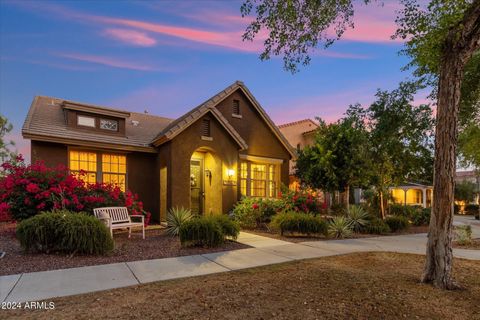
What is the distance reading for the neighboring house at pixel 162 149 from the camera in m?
11.2

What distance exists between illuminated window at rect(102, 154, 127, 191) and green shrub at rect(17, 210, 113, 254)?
549cm

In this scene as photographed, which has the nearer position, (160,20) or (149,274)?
(149,274)

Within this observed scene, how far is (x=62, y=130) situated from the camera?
1116 centimetres

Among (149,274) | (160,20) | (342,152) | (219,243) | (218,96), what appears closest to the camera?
(149,274)

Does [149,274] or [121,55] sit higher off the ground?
[121,55]

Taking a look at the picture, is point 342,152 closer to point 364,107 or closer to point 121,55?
point 364,107

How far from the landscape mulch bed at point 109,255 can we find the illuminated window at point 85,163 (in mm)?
3073

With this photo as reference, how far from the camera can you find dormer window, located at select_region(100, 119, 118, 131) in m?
12.5

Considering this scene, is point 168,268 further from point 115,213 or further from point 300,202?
point 300,202

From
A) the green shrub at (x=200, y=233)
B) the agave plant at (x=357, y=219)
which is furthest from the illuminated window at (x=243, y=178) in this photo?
the green shrub at (x=200, y=233)

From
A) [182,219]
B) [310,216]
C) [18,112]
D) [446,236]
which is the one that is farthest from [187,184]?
[18,112]

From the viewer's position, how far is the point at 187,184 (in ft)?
37.7

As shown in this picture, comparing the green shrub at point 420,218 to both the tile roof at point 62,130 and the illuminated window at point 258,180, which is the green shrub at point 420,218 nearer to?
the illuminated window at point 258,180

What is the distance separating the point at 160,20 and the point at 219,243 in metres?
8.19
